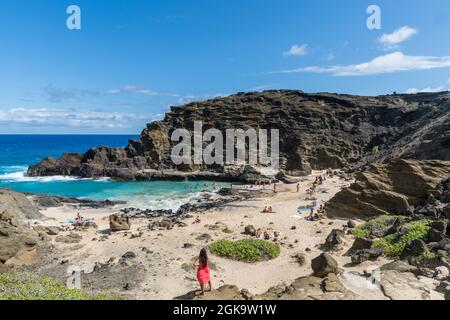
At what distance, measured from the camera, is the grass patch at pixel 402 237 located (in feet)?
51.7

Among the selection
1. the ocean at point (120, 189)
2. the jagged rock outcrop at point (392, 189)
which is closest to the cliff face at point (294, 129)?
the ocean at point (120, 189)

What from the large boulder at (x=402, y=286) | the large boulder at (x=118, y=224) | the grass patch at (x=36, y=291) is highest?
the large boulder at (x=402, y=286)

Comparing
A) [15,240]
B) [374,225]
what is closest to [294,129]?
[374,225]

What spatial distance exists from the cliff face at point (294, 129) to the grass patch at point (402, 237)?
39119 mm

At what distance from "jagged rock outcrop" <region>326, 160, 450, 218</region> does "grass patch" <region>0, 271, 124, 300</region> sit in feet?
54.4

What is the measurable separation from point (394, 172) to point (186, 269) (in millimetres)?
15299

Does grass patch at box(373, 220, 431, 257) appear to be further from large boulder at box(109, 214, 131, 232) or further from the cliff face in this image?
the cliff face

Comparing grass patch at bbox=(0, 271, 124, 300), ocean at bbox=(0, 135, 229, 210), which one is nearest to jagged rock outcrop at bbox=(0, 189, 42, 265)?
grass patch at bbox=(0, 271, 124, 300)

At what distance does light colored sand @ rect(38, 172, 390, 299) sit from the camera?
50.1ft

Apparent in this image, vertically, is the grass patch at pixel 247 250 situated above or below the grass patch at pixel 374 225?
below

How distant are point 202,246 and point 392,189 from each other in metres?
12.4

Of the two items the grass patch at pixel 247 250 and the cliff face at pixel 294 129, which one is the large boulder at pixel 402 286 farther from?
the cliff face at pixel 294 129

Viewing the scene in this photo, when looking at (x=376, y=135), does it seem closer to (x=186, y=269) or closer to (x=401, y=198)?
(x=401, y=198)

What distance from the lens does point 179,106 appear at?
253 ft
